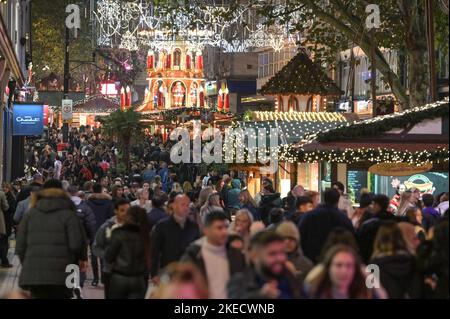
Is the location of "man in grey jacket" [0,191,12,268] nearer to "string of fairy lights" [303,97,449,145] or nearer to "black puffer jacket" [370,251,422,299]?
"string of fairy lights" [303,97,449,145]

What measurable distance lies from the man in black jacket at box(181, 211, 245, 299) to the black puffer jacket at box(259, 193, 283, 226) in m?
11.3

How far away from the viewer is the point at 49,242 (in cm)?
1430

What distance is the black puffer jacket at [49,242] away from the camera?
46.7ft

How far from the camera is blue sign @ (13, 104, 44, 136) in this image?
42906 mm

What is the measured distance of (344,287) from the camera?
A: 1019 centimetres

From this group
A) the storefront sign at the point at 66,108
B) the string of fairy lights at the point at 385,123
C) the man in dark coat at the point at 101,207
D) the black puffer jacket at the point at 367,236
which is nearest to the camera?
the black puffer jacket at the point at 367,236

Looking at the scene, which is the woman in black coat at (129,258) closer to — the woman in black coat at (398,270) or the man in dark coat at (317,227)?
the man in dark coat at (317,227)

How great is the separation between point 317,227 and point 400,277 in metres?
3.34

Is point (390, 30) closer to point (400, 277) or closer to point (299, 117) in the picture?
point (299, 117)

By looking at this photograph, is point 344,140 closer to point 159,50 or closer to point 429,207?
point 429,207

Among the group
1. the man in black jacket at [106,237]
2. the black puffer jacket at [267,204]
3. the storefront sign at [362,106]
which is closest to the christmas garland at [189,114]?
the storefront sign at [362,106]

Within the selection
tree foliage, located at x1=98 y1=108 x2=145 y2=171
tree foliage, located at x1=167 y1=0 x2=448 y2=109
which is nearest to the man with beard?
tree foliage, located at x1=167 y1=0 x2=448 y2=109

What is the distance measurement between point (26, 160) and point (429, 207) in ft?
115

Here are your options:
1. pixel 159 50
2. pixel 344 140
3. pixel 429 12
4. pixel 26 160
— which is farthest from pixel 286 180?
pixel 159 50
